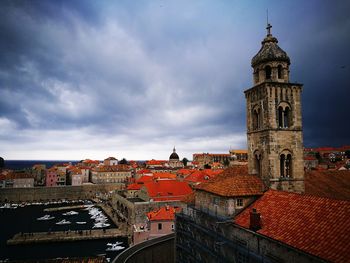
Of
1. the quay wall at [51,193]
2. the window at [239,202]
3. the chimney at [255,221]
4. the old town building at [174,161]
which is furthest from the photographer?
the old town building at [174,161]

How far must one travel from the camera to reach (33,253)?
44312 mm

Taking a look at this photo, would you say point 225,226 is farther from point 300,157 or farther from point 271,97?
point 271,97

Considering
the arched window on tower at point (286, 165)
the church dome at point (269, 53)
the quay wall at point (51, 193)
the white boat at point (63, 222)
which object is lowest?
the white boat at point (63, 222)

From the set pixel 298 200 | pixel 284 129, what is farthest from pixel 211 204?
pixel 284 129

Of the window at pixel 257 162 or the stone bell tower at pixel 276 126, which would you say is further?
Answer: the window at pixel 257 162

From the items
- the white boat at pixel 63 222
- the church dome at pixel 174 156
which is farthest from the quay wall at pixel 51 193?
the church dome at pixel 174 156

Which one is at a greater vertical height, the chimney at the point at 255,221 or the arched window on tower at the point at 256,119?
the arched window on tower at the point at 256,119

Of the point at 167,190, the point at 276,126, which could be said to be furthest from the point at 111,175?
the point at 276,126

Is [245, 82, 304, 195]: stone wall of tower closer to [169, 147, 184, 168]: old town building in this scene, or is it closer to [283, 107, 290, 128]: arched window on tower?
[283, 107, 290, 128]: arched window on tower

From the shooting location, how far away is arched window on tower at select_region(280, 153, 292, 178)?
2150cm

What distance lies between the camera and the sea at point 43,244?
43000 millimetres

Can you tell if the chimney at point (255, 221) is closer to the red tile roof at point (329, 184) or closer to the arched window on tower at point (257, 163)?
the arched window on tower at point (257, 163)

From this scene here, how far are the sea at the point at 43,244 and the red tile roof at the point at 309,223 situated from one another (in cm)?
2488

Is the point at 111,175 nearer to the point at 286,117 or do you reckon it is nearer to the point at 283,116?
the point at 286,117
